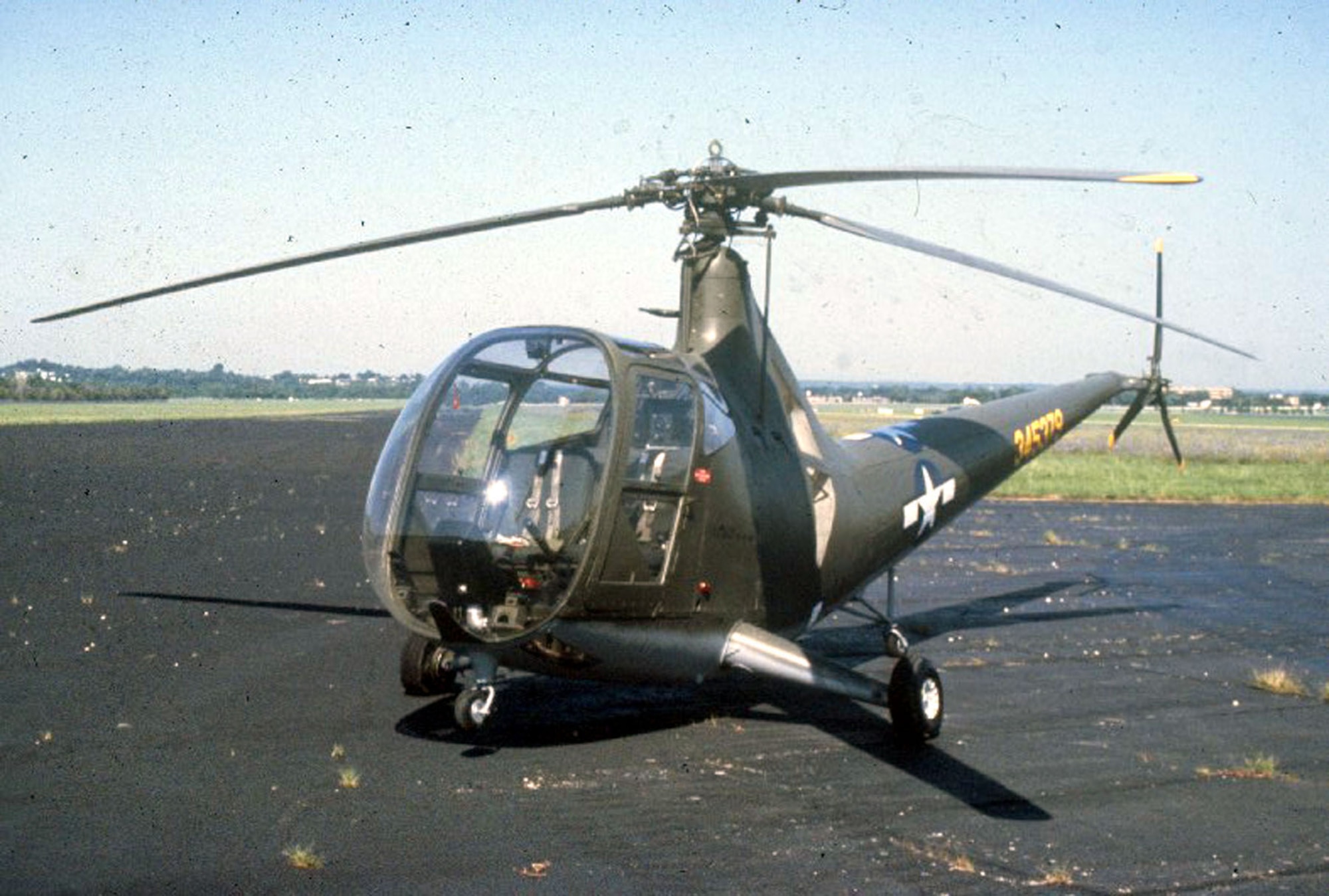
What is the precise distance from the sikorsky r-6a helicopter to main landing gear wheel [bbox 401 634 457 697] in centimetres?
2

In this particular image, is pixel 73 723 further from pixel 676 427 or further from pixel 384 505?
pixel 676 427

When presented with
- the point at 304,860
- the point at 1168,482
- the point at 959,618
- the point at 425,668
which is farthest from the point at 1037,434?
the point at 1168,482

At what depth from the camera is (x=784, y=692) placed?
1172 centimetres

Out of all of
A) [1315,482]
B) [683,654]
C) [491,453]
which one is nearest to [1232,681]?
[683,654]

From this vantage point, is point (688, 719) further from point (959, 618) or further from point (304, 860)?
point (959, 618)

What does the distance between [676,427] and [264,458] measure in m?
44.3

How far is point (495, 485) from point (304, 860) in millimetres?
3100

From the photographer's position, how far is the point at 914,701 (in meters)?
9.82

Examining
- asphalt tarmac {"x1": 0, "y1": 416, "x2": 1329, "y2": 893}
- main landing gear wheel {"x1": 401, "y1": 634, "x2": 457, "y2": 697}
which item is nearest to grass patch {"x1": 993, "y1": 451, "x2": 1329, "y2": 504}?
asphalt tarmac {"x1": 0, "y1": 416, "x2": 1329, "y2": 893}

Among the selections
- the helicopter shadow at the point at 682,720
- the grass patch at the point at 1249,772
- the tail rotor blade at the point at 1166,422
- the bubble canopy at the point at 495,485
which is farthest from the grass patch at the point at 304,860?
the tail rotor blade at the point at 1166,422

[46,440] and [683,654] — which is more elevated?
[683,654]

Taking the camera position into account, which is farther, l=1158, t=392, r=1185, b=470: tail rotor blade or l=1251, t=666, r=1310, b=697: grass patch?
l=1158, t=392, r=1185, b=470: tail rotor blade

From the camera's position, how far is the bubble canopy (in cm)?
873

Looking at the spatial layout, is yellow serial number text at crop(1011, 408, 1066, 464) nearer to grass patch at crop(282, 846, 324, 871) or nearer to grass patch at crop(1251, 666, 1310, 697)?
grass patch at crop(1251, 666, 1310, 697)
